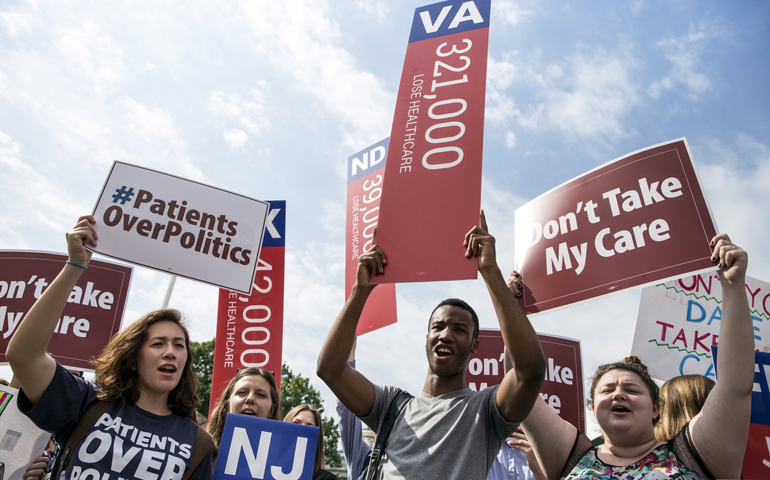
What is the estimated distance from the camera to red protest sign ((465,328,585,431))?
5.16 metres

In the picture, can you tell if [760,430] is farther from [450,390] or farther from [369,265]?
[369,265]

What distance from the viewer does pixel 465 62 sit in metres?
3.32

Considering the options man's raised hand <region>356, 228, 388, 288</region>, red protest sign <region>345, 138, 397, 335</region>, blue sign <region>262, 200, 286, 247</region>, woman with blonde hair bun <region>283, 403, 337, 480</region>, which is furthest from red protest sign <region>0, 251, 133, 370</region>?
man's raised hand <region>356, 228, 388, 288</region>

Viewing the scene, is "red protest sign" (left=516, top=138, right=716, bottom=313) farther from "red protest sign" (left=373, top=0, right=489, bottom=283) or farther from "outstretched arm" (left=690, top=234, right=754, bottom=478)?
"red protest sign" (left=373, top=0, right=489, bottom=283)

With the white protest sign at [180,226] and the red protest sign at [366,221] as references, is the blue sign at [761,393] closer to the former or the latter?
the red protest sign at [366,221]

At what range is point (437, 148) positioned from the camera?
3051mm

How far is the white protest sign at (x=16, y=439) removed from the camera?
3.51m

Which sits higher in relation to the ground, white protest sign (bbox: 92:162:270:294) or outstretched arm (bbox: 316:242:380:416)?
white protest sign (bbox: 92:162:270:294)

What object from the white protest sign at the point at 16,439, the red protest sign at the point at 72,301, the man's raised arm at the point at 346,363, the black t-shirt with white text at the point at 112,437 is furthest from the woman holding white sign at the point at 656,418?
the red protest sign at the point at 72,301

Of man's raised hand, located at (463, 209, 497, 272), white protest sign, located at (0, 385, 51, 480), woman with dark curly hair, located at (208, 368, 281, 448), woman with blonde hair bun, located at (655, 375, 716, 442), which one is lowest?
white protest sign, located at (0, 385, 51, 480)

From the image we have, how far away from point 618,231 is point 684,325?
2.12m

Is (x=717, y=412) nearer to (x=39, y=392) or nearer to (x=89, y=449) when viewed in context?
(x=89, y=449)

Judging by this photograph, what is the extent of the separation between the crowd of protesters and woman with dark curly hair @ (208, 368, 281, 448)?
35.8 inches

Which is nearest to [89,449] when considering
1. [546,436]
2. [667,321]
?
[546,436]
